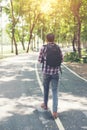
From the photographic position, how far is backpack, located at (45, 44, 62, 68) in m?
10.1

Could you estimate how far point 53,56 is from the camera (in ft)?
33.3

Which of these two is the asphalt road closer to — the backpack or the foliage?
the backpack

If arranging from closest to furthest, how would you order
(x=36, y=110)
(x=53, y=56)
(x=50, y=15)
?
(x=53, y=56) < (x=36, y=110) < (x=50, y=15)

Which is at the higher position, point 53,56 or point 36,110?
point 53,56

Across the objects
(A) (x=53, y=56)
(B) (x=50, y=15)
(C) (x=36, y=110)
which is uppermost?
(B) (x=50, y=15)

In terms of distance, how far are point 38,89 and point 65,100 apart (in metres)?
2.92

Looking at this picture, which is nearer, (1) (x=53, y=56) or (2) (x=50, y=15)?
(1) (x=53, y=56)

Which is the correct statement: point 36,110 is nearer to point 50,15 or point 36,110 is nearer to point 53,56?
point 53,56

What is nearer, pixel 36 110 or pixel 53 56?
pixel 53 56

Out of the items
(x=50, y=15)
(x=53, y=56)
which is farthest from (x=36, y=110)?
(x=50, y=15)

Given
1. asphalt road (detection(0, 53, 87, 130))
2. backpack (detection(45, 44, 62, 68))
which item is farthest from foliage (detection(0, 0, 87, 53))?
backpack (detection(45, 44, 62, 68))

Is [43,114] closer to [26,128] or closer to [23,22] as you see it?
[26,128]

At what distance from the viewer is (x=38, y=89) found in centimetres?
1588

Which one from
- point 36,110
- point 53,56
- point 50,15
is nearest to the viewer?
point 53,56
